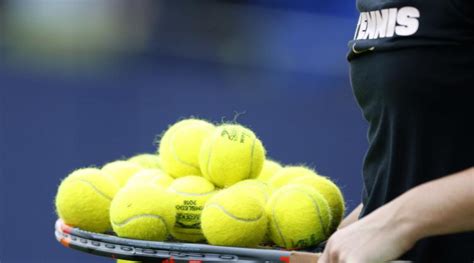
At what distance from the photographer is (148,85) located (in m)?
3.50

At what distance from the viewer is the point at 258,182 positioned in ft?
4.77

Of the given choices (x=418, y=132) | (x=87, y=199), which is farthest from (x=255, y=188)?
(x=418, y=132)

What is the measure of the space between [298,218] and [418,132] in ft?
1.13

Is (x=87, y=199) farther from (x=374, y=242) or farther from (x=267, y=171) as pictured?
(x=374, y=242)

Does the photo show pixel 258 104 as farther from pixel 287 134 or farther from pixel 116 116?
pixel 116 116

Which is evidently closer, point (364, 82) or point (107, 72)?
point (364, 82)

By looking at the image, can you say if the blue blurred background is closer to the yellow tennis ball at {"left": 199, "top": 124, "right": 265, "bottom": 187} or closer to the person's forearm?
the yellow tennis ball at {"left": 199, "top": 124, "right": 265, "bottom": 187}

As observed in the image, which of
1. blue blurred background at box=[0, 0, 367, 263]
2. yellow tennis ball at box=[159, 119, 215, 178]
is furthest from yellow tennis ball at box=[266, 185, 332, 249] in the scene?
blue blurred background at box=[0, 0, 367, 263]

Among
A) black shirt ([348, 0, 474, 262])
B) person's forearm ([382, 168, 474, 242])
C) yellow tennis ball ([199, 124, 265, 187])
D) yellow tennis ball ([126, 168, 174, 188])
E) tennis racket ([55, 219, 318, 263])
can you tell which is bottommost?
tennis racket ([55, 219, 318, 263])

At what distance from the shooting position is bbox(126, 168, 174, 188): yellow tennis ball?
1.45 metres

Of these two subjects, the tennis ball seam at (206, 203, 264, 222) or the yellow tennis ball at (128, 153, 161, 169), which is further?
the yellow tennis ball at (128, 153, 161, 169)

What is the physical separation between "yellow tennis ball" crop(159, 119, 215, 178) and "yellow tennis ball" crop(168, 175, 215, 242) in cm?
9

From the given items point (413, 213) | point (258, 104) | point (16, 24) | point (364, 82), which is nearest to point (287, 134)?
point (258, 104)

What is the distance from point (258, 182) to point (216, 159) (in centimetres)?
10
